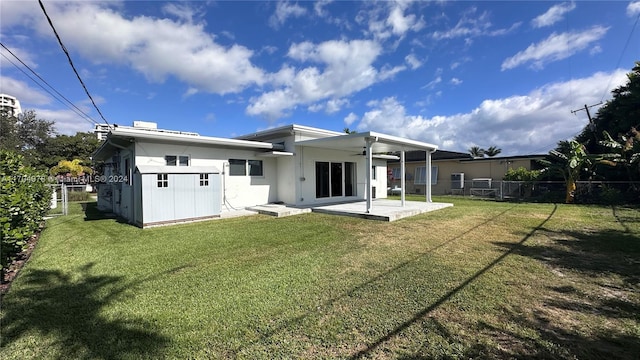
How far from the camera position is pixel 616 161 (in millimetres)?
12695

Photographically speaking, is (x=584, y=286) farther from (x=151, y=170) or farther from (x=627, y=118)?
(x=627, y=118)

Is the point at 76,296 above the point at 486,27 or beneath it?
beneath

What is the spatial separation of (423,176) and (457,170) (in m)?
2.39

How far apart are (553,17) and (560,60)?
2615mm

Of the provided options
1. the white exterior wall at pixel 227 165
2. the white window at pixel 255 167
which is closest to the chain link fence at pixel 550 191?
the white exterior wall at pixel 227 165

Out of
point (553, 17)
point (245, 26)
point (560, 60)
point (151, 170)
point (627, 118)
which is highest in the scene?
point (245, 26)

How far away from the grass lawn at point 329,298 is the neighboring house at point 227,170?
2406 millimetres

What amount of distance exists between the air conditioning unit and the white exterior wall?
43.2 feet

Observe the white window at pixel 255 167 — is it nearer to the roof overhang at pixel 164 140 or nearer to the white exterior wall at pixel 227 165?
the white exterior wall at pixel 227 165

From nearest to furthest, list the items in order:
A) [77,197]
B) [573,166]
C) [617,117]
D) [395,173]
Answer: [573,166], [617,117], [77,197], [395,173]

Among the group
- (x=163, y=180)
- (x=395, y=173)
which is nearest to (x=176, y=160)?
(x=163, y=180)

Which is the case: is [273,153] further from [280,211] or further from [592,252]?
[592,252]

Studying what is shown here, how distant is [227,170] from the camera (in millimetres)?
11234

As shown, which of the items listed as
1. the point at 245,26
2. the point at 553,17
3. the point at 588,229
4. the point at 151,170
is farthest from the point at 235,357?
the point at 553,17
